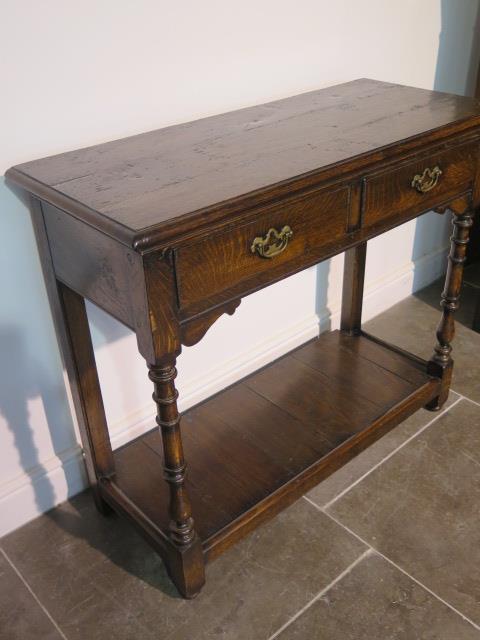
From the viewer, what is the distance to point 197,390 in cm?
206

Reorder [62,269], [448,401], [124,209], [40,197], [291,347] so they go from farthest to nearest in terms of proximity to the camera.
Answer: [291,347]
[448,401]
[62,269]
[40,197]
[124,209]

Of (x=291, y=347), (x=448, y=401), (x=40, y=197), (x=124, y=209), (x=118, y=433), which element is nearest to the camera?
(x=124, y=209)

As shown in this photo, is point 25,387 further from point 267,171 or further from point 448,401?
point 448,401

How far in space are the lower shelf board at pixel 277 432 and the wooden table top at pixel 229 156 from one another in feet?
2.66

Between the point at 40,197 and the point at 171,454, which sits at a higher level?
the point at 40,197

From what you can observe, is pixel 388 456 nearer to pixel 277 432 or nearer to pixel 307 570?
pixel 277 432

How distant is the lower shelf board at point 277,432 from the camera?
1.65 metres

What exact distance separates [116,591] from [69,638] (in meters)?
0.15

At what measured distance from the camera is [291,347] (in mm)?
2324

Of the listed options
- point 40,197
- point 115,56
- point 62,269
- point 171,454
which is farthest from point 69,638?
point 115,56

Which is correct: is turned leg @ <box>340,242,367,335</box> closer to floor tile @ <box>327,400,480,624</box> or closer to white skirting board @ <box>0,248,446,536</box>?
white skirting board @ <box>0,248,446,536</box>

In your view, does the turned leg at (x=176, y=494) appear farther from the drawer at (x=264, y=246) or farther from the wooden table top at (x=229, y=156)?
the wooden table top at (x=229, y=156)

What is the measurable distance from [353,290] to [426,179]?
720mm

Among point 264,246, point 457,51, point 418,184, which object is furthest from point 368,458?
point 457,51
